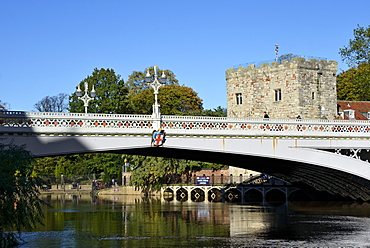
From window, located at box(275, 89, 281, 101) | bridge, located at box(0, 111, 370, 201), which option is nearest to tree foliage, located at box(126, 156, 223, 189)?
window, located at box(275, 89, 281, 101)

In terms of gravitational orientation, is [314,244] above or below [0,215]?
below

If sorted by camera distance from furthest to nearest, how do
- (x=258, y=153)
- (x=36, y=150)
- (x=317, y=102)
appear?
(x=317, y=102) < (x=258, y=153) < (x=36, y=150)

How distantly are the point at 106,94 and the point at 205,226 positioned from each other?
135ft

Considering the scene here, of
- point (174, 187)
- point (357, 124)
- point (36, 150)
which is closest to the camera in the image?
point (36, 150)

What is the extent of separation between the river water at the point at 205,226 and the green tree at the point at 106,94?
79.3 feet

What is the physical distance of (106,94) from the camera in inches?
2872

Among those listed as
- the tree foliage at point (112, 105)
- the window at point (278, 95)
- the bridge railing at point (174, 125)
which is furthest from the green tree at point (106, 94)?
the bridge railing at point (174, 125)

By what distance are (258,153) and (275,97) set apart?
19557 mm

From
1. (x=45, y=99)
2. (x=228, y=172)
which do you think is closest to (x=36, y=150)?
(x=228, y=172)

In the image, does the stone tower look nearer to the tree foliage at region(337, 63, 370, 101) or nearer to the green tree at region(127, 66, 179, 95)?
the tree foliage at region(337, 63, 370, 101)

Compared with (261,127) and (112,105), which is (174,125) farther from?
(112,105)

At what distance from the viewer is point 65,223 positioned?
1399 inches

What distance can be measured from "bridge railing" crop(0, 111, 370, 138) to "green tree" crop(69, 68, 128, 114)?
121 ft

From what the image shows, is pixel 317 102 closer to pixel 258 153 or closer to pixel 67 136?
pixel 258 153
